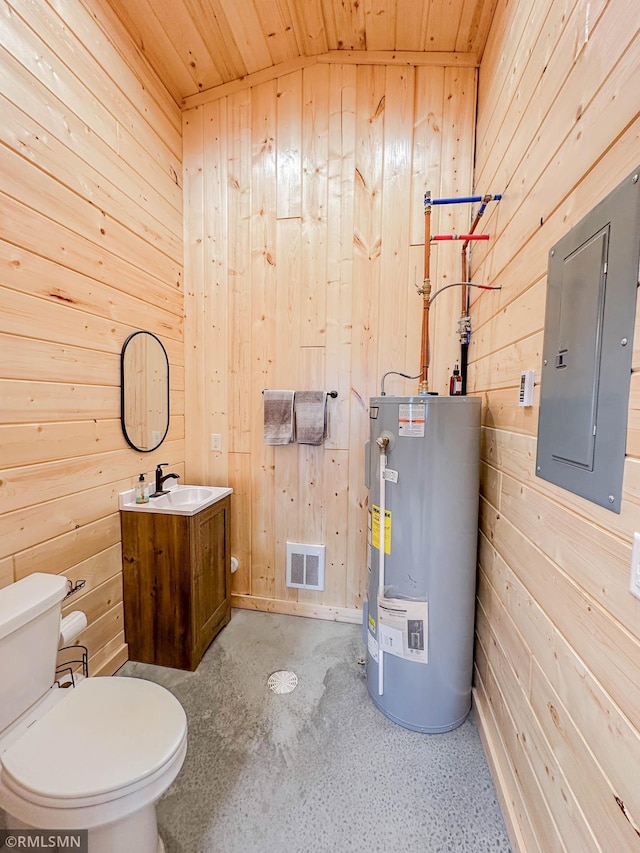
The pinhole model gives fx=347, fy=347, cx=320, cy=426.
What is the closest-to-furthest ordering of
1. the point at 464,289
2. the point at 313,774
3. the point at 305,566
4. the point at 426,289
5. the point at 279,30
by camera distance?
the point at 313,774, the point at 426,289, the point at 279,30, the point at 464,289, the point at 305,566

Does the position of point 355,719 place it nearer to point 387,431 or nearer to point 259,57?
point 387,431

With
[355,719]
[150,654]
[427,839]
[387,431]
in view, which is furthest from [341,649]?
[387,431]

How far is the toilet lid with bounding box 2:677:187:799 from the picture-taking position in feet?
→ 2.82

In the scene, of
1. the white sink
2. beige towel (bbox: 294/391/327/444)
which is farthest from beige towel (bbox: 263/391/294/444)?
the white sink

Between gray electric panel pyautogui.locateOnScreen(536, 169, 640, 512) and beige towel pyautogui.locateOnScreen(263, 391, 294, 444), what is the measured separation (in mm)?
1370

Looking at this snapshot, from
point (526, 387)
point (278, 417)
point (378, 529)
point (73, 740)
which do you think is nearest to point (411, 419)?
point (526, 387)

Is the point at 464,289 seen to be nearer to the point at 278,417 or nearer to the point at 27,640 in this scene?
the point at 278,417

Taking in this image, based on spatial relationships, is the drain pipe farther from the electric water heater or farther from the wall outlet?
the wall outlet

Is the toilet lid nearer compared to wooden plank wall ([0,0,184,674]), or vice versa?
the toilet lid

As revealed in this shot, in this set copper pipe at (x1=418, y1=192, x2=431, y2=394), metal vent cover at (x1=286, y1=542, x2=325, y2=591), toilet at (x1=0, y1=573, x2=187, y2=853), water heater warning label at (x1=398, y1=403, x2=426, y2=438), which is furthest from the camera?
metal vent cover at (x1=286, y1=542, x2=325, y2=591)

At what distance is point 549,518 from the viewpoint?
964 mm

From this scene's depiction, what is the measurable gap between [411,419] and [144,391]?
1440 millimetres

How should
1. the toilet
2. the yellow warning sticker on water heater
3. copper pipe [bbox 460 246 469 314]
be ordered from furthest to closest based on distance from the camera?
copper pipe [bbox 460 246 469 314], the yellow warning sticker on water heater, the toilet

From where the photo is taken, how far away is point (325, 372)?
6.93 ft
